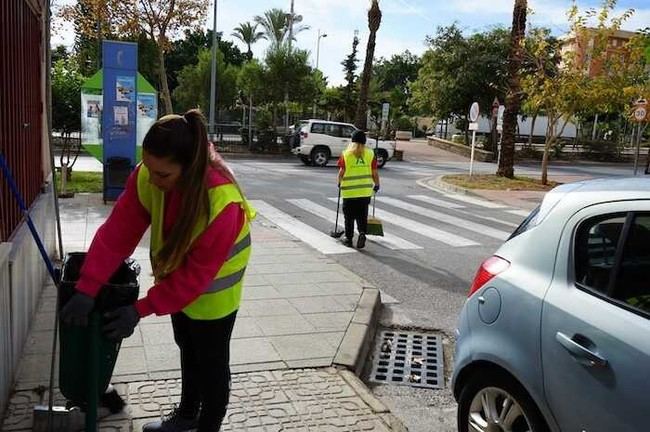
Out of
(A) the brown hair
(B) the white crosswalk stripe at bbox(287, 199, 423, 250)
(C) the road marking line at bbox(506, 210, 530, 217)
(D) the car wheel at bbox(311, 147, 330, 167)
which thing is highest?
(A) the brown hair

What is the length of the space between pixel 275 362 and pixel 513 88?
16.7 metres

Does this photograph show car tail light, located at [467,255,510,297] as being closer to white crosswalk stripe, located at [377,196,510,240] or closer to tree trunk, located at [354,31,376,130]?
white crosswalk stripe, located at [377,196,510,240]

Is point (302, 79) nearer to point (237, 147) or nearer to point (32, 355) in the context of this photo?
point (237, 147)

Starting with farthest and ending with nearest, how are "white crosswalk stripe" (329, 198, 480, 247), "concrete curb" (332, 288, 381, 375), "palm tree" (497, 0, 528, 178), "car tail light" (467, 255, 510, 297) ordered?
"palm tree" (497, 0, 528, 178)
"white crosswalk stripe" (329, 198, 480, 247)
"concrete curb" (332, 288, 381, 375)
"car tail light" (467, 255, 510, 297)

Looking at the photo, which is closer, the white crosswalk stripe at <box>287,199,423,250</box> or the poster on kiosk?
the white crosswalk stripe at <box>287,199,423,250</box>

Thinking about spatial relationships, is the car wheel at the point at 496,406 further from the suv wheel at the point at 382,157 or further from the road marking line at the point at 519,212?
the suv wheel at the point at 382,157

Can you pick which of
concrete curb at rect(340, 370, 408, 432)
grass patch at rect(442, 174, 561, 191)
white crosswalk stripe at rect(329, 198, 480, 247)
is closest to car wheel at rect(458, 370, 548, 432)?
concrete curb at rect(340, 370, 408, 432)

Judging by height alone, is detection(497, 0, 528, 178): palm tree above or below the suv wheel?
above

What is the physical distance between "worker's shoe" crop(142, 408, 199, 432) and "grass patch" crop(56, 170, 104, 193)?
979 cm

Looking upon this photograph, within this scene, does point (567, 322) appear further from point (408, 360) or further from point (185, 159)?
point (408, 360)

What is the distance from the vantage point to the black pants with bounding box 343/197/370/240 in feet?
28.6

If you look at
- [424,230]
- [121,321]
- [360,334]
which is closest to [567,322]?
[121,321]

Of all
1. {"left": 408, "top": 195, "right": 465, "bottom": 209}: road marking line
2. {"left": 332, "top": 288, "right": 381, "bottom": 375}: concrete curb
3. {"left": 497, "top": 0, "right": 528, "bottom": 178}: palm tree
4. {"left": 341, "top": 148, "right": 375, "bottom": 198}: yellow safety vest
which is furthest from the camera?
{"left": 497, "top": 0, "right": 528, "bottom": 178}: palm tree

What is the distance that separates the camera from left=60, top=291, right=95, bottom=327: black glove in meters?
2.40
